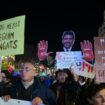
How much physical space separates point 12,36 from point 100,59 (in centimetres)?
89

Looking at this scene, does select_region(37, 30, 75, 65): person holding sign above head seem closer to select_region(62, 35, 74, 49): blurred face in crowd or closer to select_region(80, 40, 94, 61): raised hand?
select_region(62, 35, 74, 49): blurred face in crowd

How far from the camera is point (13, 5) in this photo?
7.32 m

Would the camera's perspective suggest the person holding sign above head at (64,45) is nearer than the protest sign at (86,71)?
No

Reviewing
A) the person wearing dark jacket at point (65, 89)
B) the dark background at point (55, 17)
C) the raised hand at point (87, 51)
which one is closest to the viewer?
the person wearing dark jacket at point (65, 89)

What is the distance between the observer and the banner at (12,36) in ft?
12.6

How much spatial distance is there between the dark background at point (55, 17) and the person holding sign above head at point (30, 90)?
3.36 metres

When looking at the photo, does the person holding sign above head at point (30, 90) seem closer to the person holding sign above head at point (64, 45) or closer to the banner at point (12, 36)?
the banner at point (12, 36)

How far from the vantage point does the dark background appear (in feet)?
24.0

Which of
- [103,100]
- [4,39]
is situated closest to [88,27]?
[4,39]

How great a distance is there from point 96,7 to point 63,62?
2.56m

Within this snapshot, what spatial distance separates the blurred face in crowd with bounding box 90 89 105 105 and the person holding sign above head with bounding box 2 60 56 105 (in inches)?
43.8

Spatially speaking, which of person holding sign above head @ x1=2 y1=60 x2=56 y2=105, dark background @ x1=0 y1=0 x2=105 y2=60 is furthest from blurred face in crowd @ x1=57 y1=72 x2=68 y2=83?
dark background @ x1=0 y1=0 x2=105 y2=60

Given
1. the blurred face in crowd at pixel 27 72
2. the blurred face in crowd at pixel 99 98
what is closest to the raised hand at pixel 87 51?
the blurred face in crowd at pixel 27 72

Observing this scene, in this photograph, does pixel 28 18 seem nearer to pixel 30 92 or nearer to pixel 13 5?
pixel 13 5
